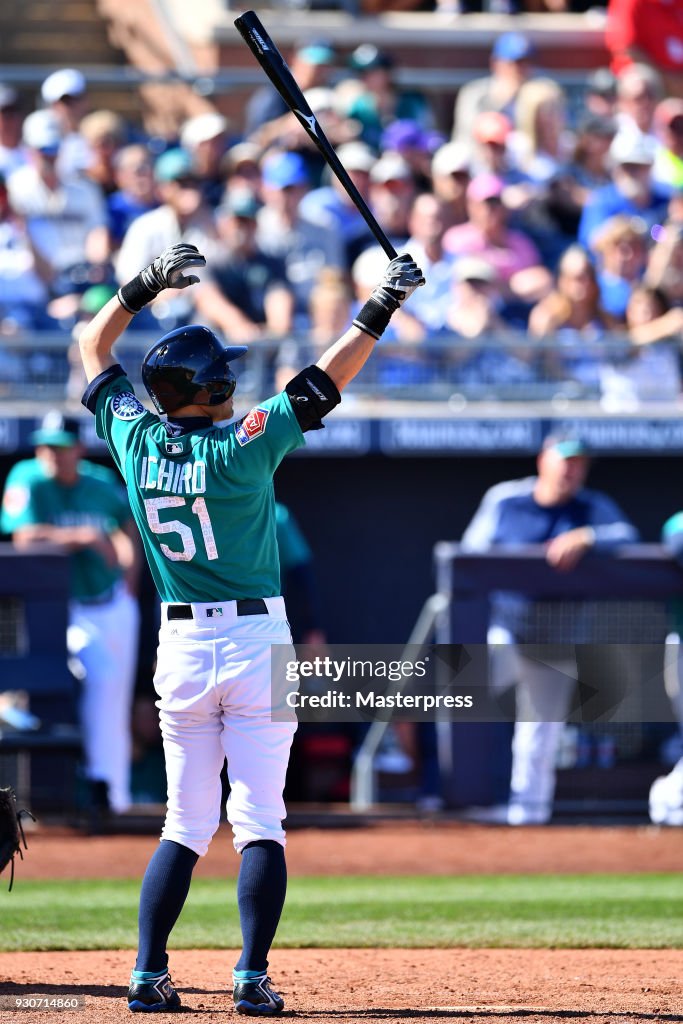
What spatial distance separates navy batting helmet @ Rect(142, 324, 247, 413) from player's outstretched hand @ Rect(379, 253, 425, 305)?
0.49 metres

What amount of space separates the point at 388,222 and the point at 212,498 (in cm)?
688

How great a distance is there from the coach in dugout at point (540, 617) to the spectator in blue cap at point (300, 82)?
408 centimetres

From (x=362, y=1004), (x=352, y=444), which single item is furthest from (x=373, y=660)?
(x=362, y=1004)

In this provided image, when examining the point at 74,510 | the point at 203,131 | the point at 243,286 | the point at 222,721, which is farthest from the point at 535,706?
the point at 203,131

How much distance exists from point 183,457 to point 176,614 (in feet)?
1.41

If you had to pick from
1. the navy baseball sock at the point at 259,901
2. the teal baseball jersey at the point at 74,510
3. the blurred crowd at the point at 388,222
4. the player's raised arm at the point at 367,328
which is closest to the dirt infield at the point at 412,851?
the teal baseball jersey at the point at 74,510

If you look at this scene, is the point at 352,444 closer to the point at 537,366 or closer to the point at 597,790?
the point at 537,366

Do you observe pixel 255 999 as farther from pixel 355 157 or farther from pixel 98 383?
pixel 355 157

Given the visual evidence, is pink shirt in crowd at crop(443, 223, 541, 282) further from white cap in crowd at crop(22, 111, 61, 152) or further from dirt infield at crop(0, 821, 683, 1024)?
dirt infield at crop(0, 821, 683, 1024)

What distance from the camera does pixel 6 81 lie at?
1265 cm

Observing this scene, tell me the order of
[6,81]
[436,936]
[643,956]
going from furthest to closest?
[6,81] < [436,936] < [643,956]

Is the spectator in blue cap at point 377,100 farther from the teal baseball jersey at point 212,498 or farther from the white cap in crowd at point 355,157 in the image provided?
the teal baseball jersey at point 212,498

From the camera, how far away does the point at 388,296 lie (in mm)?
4527

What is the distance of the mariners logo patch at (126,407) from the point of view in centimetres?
468
